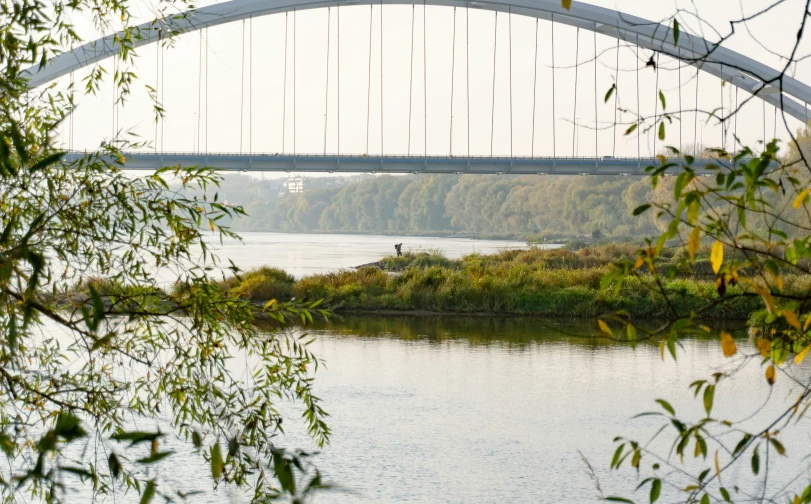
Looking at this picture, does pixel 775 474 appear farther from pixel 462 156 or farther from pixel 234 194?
pixel 234 194

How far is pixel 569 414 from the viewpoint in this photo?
10.2 m

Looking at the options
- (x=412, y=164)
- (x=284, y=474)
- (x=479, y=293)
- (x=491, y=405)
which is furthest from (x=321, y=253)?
(x=284, y=474)

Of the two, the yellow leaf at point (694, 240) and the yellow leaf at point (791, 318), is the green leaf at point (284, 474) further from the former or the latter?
the yellow leaf at point (791, 318)

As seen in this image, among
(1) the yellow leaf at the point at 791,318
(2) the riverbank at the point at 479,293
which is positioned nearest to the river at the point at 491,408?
(2) the riverbank at the point at 479,293

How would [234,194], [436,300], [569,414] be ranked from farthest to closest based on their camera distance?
[234,194]
[436,300]
[569,414]

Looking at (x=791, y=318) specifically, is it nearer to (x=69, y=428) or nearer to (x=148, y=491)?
(x=148, y=491)

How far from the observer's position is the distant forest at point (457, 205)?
58.6m

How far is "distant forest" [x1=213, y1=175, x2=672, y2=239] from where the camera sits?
5856cm

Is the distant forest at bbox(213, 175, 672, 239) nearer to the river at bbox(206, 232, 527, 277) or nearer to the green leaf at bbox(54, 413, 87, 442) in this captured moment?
the river at bbox(206, 232, 527, 277)

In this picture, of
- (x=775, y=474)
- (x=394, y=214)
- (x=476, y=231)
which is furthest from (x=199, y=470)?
(x=394, y=214)

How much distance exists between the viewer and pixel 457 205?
249 ft

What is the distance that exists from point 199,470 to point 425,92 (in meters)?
33.3

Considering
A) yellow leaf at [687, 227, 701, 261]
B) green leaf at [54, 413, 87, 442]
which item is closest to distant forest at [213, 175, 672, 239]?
yellow leaf at [687, 227, 701, 261]

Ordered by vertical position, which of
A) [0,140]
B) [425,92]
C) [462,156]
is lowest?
[0,140]
